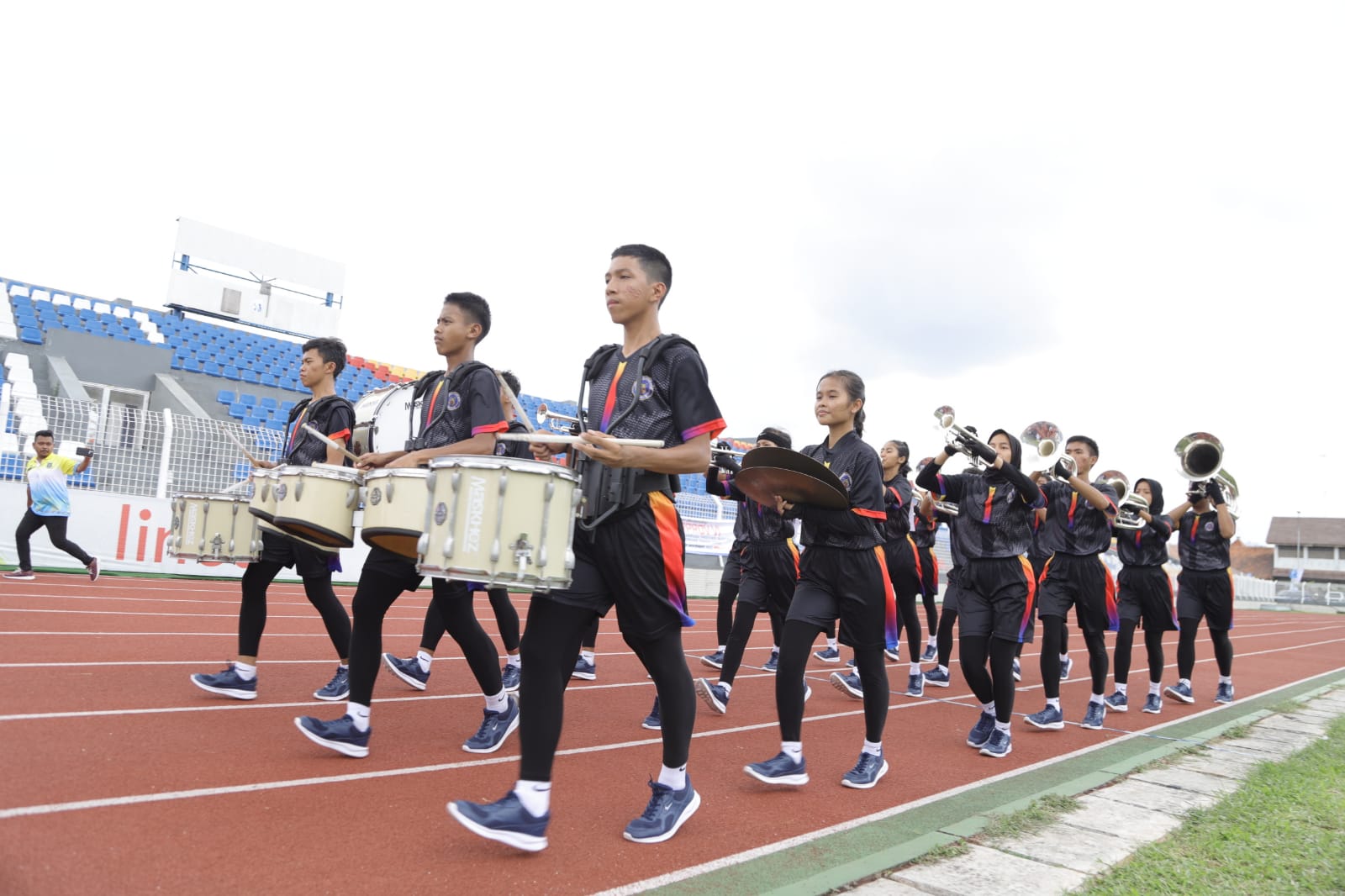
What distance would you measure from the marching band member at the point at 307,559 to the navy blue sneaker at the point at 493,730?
1101 mm

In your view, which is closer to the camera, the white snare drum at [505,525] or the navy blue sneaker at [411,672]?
the white snare drum at [505,525]

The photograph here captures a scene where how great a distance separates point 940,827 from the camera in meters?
3.71

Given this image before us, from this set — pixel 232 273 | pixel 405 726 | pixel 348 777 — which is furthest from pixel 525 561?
pixel 232 273

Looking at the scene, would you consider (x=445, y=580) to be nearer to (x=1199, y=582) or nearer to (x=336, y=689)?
(x=336, y=689)

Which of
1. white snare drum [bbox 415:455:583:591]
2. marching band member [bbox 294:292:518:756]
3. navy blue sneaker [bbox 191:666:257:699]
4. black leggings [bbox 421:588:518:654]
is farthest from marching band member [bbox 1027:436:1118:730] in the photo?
navy blue sneaker [bbox 191:666:257:699]

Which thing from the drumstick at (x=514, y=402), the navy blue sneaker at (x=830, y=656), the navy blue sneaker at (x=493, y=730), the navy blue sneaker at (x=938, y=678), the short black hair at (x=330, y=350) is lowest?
the navy blue sneaker at (x=830, y=656)

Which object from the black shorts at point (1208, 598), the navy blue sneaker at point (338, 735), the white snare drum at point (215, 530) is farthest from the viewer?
the black shorts at point (1208, 598)

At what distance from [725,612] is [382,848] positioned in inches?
193

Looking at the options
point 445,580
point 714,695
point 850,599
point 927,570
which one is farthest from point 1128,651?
point 445,580

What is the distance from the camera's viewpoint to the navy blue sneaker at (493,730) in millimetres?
4484

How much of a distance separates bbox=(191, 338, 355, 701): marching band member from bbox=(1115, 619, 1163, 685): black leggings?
6.28 m

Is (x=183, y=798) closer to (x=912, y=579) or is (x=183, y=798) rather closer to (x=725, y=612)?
(x=725, y=612)

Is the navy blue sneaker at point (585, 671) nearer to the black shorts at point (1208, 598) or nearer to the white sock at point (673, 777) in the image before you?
the white sock at point (673, 777)

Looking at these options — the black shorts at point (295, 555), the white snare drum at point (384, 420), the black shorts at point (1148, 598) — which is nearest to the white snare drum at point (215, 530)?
the black shorts at point (295, 555)
